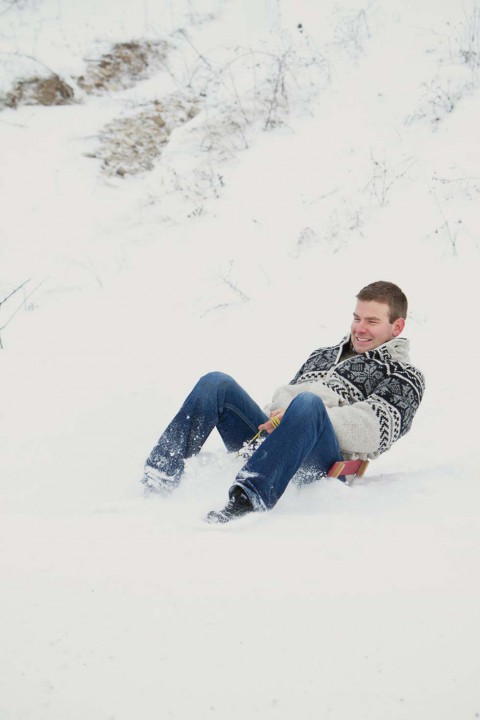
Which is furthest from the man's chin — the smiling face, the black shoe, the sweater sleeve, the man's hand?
the black shoe

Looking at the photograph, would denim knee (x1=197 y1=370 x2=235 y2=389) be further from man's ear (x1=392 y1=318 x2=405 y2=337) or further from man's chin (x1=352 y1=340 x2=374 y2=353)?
man's ear (x1=392 y1=318 x2=405 y2=337)

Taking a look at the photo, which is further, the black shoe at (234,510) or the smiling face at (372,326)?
the smiling face at (372,326)

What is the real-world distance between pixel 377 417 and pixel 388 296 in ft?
1.99

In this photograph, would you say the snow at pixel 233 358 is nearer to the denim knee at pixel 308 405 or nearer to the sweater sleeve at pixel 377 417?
the sweater sleeve at pixel 377 417

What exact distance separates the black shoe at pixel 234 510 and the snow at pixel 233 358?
8 centimetres

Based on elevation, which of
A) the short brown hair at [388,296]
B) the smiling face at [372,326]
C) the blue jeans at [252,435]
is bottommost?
the blue jeans at [252,435]

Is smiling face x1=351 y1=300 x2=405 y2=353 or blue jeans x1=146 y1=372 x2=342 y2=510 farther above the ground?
smiling face x1=351 y1=300 x2=405 y2=353

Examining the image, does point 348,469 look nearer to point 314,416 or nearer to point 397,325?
point 314,416

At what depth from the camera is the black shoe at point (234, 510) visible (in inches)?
95.1

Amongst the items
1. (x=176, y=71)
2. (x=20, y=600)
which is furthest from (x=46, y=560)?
(x=176, y=71)

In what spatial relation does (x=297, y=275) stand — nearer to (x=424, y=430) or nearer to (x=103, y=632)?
(x=424, y=430)

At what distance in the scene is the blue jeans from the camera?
98.3 inches

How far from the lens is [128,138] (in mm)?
7207

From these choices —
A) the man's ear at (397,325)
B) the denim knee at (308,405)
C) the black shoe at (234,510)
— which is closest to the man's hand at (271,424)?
the denim knee at (308,405)
